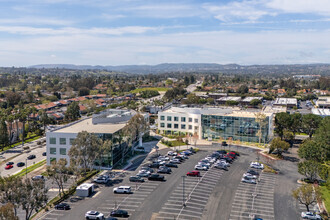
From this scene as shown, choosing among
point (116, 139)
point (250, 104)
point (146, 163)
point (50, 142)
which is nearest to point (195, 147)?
point (146, 163)

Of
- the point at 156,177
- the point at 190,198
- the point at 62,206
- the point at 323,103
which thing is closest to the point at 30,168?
the point at 62,206

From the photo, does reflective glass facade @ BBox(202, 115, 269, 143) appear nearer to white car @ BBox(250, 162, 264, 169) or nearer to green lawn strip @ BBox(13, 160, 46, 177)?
white car @ BBox(250, 162, 264, 169)

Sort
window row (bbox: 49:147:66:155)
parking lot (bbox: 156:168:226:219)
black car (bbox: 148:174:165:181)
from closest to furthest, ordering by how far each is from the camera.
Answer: parking lot (bbox: 156:168:226:219)
black car (bbox: 148:174:165:181)
window row (bbox: 49:147:66:155)

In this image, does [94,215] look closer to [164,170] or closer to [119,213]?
[119,213]

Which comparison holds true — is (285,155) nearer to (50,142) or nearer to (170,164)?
(170,164)

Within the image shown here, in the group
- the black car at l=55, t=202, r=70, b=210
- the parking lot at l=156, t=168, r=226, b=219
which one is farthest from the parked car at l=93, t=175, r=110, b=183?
the parking lot at l=156, t=168, r=226, b=219

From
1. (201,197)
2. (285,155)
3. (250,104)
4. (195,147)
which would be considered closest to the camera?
(201,197)
